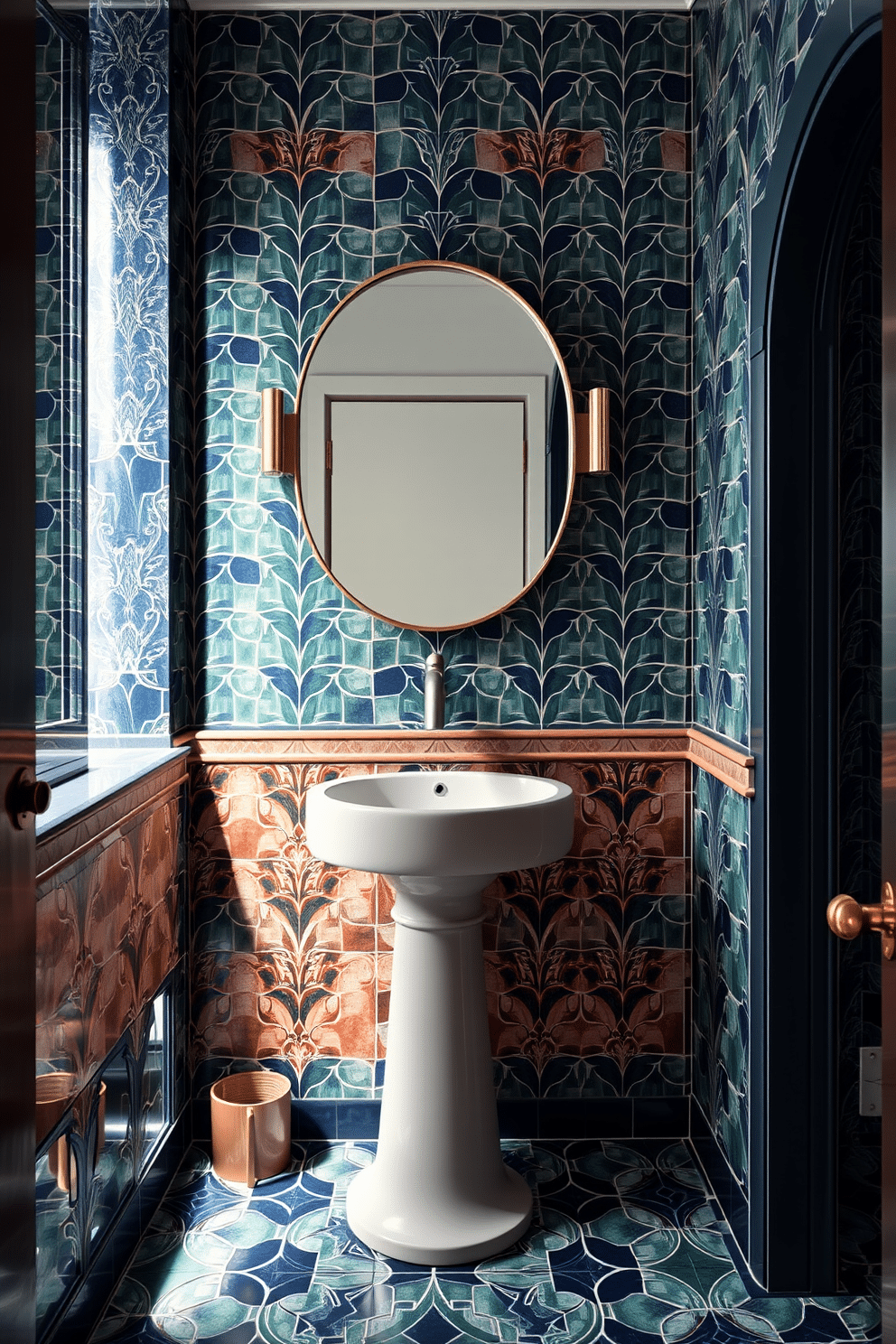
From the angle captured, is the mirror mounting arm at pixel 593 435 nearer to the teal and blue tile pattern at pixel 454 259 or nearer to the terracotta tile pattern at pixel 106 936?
the teal and blue tile pattern at pixel 454 259

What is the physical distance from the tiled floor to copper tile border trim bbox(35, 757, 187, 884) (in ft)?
2.71

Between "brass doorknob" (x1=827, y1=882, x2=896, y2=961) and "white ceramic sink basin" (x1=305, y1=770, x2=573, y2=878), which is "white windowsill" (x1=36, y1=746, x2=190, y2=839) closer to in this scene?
"white ceramic sink basin" (x1=305, y1=770, x2=573, y2=878)

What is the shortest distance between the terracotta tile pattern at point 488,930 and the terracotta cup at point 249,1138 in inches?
8.0

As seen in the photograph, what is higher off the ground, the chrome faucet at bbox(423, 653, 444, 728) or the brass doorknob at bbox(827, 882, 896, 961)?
the chrome faucet at bbox(423, 653, 444, 728)

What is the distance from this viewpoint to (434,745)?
2.54 m

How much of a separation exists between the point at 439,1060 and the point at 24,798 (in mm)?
→ 1297

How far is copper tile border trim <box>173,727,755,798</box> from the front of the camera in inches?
99.8

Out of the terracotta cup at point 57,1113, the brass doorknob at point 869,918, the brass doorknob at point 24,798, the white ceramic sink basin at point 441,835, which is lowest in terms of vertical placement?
the terracotta cup at point 57,1113

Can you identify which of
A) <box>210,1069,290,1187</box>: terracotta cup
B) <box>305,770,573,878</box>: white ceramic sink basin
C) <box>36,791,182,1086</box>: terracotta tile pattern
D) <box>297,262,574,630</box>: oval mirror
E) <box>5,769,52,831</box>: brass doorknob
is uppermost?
<box>297,262,574,630</box>: oval mirror

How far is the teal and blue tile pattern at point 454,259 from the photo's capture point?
2512mm

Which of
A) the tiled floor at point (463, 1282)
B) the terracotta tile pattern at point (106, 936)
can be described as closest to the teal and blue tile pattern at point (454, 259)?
the terracotta tile pattern at point (106, 936)

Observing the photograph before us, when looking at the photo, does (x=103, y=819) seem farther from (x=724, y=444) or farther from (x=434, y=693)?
(x=724, y=444)

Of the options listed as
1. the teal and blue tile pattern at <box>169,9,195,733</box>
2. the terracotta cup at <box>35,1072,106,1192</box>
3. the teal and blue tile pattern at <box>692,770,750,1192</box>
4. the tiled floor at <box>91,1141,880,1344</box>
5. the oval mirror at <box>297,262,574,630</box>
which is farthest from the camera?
the oval mirror at <box>297,262,574,630</box>

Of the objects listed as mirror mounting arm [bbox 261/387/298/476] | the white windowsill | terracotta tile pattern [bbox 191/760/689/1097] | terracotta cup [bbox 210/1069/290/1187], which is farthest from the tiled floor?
mirror mounting arm [bbox 261/387/298/476]
